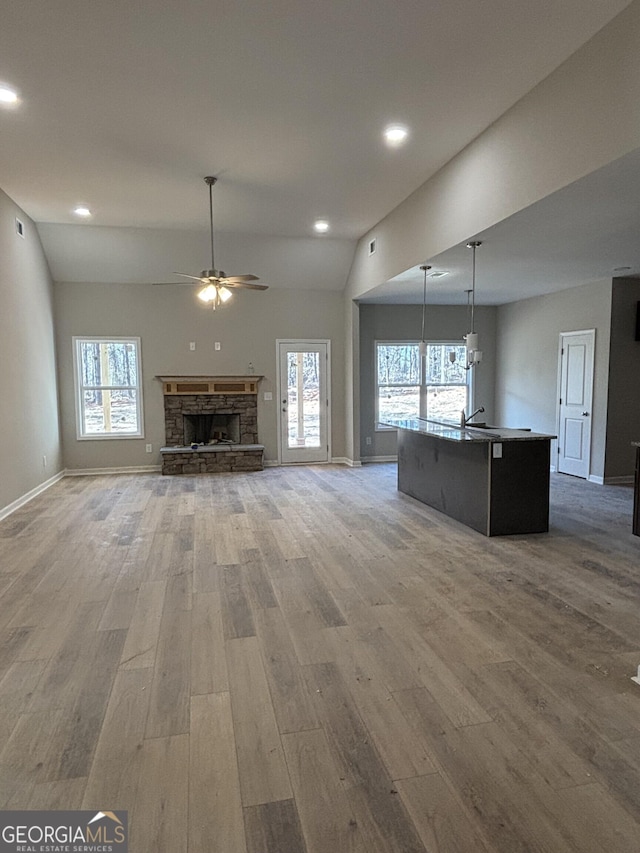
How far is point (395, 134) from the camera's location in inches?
161

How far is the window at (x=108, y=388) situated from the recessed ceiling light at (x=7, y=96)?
14.6 feet

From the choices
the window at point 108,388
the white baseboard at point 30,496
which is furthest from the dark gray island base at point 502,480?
the window at point 108,388

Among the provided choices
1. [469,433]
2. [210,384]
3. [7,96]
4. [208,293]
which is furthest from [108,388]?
[469,433]

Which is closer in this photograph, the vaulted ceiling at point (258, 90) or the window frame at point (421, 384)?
the vaulted ceiling at point (258, 90)

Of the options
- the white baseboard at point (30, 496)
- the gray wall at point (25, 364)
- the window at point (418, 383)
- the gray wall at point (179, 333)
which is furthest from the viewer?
the window at point (418, 383)

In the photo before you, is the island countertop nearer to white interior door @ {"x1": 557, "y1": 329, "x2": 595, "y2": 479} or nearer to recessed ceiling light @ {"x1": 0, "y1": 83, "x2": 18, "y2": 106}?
white interior door @ {"x1": 557, "y1": 329, "x2": 595, "y2": 479}

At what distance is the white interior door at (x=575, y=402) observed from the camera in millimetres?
6984

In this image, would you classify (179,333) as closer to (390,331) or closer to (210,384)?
(210,384)

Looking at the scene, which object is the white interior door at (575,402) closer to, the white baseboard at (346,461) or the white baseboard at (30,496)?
the white baseboard at (346,461)

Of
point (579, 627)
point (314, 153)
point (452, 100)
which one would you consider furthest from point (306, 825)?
point (314, 153)

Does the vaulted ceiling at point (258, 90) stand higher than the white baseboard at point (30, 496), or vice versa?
the vaulted ceiling at point (258, 90)

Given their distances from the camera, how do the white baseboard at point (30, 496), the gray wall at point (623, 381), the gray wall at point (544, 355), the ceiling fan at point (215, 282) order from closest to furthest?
the ceiling fan at point (215, 282)
the white baseboard at point (30, 496)
the gray wall at point (623, 381)
the gray wall at point (544, 355)

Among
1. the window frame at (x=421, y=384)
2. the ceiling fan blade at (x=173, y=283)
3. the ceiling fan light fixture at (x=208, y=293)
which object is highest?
the ceiling fan blade at (x=173, y=283)

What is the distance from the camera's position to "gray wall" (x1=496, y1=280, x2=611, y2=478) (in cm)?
675
